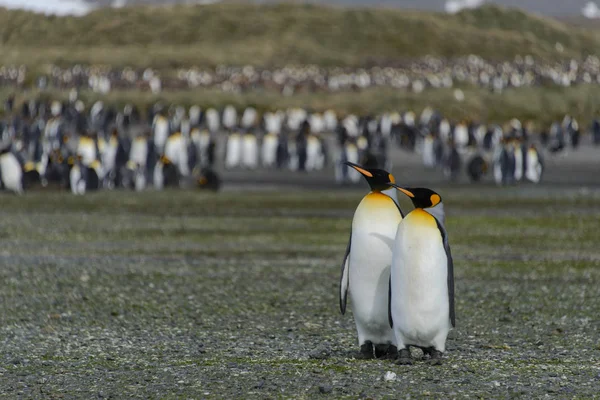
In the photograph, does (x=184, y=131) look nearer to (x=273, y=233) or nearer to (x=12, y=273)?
(x=273, y=233)

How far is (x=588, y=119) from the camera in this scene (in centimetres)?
5181

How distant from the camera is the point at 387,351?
22.3 ft

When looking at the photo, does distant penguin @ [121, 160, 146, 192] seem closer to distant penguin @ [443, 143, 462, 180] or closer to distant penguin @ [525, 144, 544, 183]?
distant penguin @ [443, 143, 462, 180]

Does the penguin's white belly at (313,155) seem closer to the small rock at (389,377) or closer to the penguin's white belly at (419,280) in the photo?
the penguin's white belly at (419,280)

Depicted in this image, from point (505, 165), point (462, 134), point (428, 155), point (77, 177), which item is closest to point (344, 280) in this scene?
point (77, 177)

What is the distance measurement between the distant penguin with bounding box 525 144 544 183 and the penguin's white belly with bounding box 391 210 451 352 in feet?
69.7

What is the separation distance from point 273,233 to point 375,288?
9281 mm

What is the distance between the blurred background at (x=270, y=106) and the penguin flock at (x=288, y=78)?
0.21 metres

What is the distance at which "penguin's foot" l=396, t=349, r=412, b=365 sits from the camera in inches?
254

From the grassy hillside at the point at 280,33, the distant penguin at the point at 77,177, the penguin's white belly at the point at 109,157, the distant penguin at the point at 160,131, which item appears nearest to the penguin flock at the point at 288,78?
the grassy hillside at the point at 280,33

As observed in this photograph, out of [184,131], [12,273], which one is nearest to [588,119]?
[184,131]

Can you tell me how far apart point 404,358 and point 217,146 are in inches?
1239

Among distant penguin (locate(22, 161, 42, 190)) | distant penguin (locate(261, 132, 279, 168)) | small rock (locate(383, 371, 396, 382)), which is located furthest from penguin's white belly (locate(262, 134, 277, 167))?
small rock (locate(383, 371, 396, 382))

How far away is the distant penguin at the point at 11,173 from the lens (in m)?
22.8
